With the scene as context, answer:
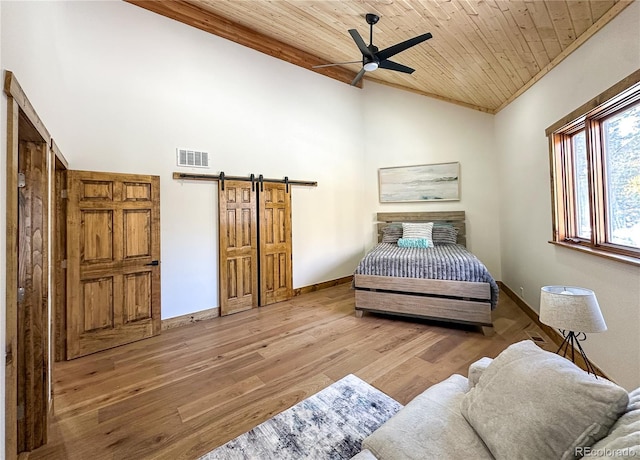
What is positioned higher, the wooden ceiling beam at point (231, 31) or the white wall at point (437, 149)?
the wooden ceiling beam at point (231, 31)

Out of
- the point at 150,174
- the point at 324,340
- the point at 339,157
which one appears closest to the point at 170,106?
the point at 150,174

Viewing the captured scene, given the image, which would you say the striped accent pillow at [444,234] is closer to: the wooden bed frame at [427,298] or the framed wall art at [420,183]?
the framed wall art at [420,183]

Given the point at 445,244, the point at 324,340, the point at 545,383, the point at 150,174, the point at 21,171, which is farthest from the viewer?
the point at 445,244

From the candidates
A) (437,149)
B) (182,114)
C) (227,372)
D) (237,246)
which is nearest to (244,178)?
(237,246)

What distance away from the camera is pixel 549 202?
3.10 m

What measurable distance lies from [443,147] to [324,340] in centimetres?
420

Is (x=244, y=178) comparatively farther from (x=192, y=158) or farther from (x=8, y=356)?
(x=8, y=356)

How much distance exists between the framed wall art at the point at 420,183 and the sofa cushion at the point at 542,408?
4697 mm

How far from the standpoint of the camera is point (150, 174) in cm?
342

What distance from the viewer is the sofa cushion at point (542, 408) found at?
77 cm

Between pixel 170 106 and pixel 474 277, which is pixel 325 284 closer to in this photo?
pixel 474 277

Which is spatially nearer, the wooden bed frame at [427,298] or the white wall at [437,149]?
the wooden bed frame at [427,298]

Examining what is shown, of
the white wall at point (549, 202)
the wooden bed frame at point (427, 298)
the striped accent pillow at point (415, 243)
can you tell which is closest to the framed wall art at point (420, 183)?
the white wall at point (549, 202)

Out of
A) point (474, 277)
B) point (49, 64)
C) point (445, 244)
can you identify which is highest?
point (49, 64)
